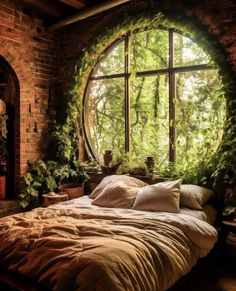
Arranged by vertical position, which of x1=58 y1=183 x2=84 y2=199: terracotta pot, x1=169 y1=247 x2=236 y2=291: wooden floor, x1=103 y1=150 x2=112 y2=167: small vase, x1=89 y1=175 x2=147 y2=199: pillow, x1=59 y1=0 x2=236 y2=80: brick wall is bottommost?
x1=169 y1=247 x2=236 y2=291: wooden floor

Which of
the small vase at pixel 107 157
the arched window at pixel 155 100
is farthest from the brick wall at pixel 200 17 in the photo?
the small vase at pixel 107 157

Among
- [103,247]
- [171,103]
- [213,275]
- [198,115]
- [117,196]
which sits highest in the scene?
[171,103]

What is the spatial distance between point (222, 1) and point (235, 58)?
682mm

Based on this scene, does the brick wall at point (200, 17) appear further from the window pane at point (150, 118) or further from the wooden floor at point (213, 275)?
the wooden floor at point (213, 275)

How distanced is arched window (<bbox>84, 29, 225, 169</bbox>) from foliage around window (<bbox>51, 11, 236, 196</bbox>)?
0.40 ft

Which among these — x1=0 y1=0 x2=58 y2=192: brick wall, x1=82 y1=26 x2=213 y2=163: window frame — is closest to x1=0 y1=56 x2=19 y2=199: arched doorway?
x1=0 y1=0 x2=58 y2=192: brick wall

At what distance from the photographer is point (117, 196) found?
11.6 feet

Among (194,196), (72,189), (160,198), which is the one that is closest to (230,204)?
(194,196)

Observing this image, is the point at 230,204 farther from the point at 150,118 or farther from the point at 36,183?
the point at 36,183

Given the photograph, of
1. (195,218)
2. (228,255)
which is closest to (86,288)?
(195,218)

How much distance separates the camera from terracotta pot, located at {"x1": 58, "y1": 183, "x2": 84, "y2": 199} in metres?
4.43

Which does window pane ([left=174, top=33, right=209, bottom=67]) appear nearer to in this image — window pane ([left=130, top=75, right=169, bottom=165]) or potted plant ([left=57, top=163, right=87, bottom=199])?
window pane ([left=130, top=75, right=169, bottom=165])

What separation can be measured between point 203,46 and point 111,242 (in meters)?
2.45

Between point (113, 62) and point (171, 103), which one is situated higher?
point (113, 62)
